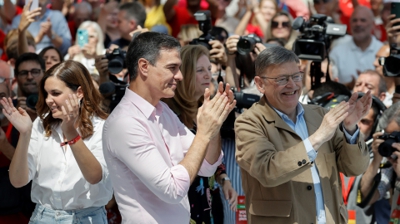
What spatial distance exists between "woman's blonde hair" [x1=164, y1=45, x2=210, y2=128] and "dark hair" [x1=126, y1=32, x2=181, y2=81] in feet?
4.14

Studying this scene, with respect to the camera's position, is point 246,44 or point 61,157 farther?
point 246,44

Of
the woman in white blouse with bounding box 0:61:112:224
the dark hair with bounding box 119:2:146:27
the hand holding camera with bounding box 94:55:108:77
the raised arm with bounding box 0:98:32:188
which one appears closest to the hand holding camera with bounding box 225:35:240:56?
the hand holding camera with bounding box 94:55:108:77

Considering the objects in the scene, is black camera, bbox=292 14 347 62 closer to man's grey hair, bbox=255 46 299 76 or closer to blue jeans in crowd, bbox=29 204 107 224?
man's grey hair, bbox=255 46 299 76

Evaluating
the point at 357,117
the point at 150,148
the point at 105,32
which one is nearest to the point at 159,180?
the point at 150,148

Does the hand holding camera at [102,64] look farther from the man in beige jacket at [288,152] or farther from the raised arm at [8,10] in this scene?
the raised arm at [8,10]

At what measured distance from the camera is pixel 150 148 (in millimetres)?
3486

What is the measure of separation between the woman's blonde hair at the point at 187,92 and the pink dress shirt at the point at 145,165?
1.21m

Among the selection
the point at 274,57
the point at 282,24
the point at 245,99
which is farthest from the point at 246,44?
the point at 282,24

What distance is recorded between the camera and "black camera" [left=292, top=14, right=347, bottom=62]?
5.87m

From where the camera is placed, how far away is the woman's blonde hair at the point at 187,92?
197 inches

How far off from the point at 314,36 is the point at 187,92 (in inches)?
57.8

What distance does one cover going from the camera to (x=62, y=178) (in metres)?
4.32

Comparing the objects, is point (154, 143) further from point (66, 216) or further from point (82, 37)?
point (82, 37)

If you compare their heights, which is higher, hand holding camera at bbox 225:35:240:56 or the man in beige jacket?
the man in beige jacket
